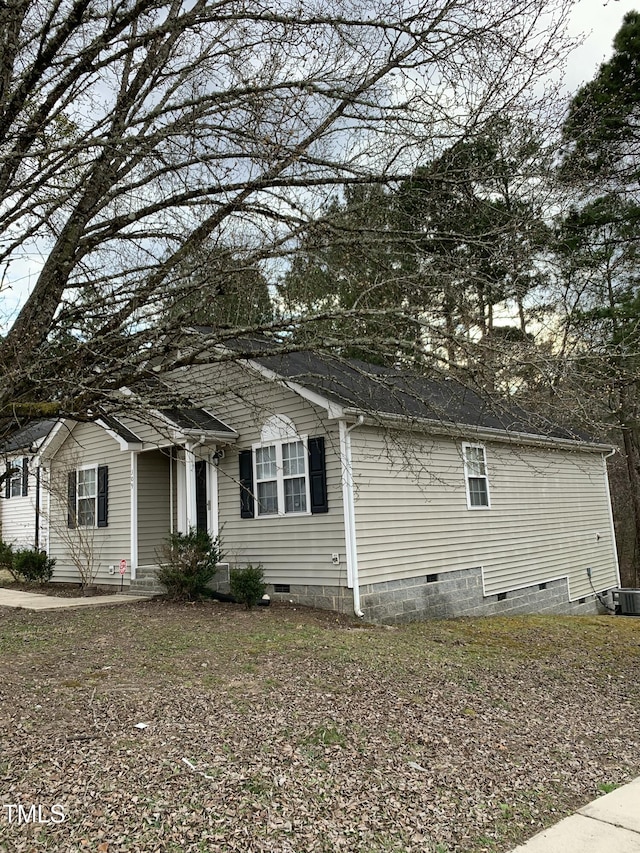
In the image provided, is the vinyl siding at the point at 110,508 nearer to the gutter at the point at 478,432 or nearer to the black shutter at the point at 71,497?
the black shutter at the point at 71,497

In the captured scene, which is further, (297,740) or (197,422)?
(197,422)

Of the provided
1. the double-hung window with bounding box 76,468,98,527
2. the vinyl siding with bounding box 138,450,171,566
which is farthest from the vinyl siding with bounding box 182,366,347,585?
the double-hung window with bounding box 76,468,98,527

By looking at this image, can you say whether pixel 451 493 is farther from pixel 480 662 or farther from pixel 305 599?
pixel 480 662

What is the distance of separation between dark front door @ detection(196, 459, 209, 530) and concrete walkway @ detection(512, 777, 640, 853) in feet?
29.5

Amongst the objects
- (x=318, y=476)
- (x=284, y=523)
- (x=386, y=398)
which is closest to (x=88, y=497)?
(x=284, y=523)

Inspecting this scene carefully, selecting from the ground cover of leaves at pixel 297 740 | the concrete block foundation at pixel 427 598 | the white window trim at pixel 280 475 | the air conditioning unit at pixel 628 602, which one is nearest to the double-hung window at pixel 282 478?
the white window trim at pixel 280 475

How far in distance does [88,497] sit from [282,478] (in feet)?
17.3

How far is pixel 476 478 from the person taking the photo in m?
13.0

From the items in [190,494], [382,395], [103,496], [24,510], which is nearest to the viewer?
[382,395]

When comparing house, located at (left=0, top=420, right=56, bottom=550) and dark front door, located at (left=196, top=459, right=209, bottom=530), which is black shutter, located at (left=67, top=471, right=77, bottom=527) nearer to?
house, located at (left=0, top=420, right=56, bottom=550)

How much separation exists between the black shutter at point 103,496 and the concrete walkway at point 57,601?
1.77 m

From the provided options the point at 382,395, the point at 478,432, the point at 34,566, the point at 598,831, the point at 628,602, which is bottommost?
the point at 628,602

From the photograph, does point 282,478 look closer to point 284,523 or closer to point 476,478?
point 284,523

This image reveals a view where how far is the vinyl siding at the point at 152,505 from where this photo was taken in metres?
12.6
